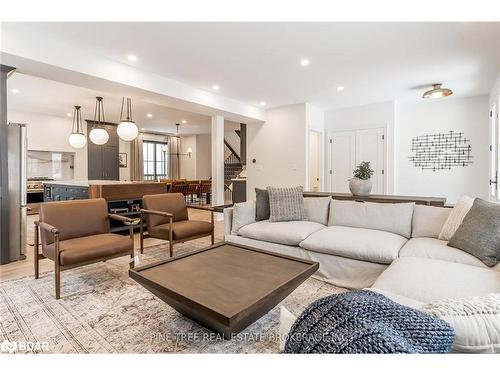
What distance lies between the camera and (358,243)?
248 cm

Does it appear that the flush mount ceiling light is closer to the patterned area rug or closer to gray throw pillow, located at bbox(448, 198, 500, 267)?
gray throw pillow, located at bbox(448, 198, 500, 267)

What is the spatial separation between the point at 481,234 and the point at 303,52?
271 cm

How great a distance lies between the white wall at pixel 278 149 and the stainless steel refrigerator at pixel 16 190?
453cm

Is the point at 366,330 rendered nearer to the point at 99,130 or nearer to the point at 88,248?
the point at 88,248

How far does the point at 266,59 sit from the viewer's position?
3.64 meters

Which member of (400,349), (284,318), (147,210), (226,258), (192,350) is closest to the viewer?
(400,349)

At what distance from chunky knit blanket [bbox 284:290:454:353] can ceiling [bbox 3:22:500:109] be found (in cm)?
284

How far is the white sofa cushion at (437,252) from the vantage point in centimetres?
195

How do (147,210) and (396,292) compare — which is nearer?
(396,292)

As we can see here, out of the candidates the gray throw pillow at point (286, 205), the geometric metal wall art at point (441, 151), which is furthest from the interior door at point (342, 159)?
the gray throw pillow at point (286, 205)

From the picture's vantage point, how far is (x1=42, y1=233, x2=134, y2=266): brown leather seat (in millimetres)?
2355
